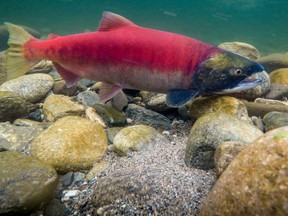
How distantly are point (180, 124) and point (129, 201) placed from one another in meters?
1.95

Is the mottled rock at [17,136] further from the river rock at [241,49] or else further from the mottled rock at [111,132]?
the river rock at [241,49]

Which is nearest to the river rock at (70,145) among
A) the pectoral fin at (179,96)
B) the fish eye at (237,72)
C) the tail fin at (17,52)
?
the pectoral fin at (179,96)

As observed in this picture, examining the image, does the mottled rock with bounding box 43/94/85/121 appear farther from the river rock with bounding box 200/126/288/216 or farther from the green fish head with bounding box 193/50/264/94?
the river rock with bounding box 200/126/288/216

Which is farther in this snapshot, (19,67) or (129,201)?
(19,67)

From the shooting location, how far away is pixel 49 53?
3.77 metres

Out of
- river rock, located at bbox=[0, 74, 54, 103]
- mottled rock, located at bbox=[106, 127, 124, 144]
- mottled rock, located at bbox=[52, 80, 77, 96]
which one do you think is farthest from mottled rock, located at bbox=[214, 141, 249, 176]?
river rock, located at bbox=[0, 74, 54, 103]

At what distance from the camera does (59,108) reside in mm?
3953

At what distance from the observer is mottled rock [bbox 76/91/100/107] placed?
173 inches

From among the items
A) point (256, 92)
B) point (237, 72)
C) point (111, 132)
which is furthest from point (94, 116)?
point (256, 92)

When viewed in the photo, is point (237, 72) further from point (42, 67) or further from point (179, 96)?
point (42, 67)

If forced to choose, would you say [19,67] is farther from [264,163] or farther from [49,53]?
[264,163]

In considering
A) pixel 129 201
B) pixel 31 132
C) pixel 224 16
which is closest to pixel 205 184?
pixel 129 201

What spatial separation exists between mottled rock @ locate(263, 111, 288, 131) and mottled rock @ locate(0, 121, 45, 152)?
10.1ft

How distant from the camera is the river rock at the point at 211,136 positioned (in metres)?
2.72
